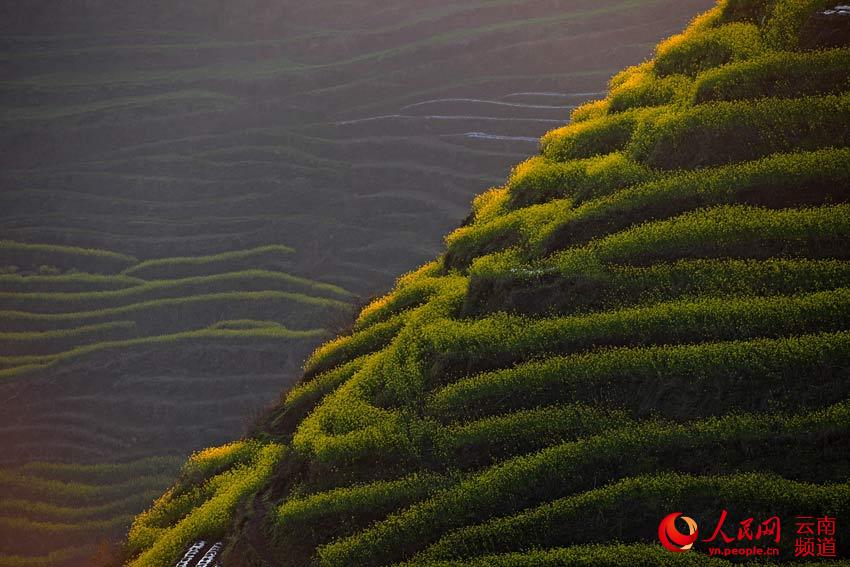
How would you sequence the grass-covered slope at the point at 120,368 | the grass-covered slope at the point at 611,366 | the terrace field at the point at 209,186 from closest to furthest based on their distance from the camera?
the grass-covered slope at the point at 611,366, the grass-covered slope at the point at 120,368, the terrace field at the point at 209,186

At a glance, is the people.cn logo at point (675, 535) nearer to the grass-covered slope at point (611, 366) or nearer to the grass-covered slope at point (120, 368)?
the grass-covered slope at point (611, 366)

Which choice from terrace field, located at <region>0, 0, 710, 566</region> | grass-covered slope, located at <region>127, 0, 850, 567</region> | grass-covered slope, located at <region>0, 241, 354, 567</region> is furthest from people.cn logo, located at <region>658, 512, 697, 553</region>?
grass-covered slope, located at <region>0, 241, 354, 567</region>

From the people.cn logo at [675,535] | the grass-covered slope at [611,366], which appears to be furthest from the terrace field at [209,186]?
the people.cn logo at [675,535]

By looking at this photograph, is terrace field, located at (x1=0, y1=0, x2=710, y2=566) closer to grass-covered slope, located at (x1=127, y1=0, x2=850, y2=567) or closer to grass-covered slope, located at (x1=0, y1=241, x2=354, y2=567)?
grass-covered slope, located at (x1=0, y1=241, x2=354, y2=567)

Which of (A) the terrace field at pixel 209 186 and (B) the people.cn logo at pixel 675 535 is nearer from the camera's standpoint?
(B) the people.cn logo at pixel 675 535

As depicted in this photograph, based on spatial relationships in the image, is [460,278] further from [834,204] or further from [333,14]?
[333,14]

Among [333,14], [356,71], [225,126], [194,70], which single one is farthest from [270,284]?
[333,14]
